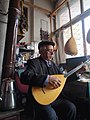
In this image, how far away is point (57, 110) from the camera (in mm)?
1421

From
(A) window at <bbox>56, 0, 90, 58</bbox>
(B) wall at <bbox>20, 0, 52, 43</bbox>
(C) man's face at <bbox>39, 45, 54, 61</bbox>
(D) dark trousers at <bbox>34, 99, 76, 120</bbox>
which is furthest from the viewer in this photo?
(B) wall at <bbox>20, 0, 52, 43</bbox>

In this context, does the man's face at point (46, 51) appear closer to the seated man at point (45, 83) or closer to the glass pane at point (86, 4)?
the seated man at point (45, 83)

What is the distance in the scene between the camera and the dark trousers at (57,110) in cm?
119

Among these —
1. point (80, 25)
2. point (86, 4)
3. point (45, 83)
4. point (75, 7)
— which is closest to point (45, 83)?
point (45, 83)

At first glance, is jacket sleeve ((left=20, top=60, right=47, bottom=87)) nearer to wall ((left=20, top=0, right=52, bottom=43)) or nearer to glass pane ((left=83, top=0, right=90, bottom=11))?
wall ((left=20, top=0, right=52, bottom=43))

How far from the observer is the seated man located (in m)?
1.24

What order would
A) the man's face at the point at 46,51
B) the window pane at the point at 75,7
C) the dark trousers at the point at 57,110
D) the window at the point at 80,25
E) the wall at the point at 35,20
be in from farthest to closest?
the wall at the point at 35,20
the window pane at the point at 75,7
the window at the point at 80,25
the man's face at the point at 46,51
the dark trousers at the point at 57,110

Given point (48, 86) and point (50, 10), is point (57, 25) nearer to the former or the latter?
point (50, 10)

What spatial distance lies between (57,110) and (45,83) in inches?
15.0

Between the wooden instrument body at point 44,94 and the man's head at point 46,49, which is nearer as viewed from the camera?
the wooden instrument body at point 44,94

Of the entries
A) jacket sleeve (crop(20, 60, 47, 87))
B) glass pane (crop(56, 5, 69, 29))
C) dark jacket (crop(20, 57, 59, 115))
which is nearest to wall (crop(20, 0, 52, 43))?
glass pane (crop(56, 5, 69, 29))

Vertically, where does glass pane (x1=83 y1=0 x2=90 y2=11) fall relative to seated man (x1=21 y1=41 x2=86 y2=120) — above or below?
above

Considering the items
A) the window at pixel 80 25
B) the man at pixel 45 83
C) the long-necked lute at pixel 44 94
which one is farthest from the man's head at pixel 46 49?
the window at pixel 80 25

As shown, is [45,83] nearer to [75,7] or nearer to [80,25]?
[80,25]
